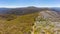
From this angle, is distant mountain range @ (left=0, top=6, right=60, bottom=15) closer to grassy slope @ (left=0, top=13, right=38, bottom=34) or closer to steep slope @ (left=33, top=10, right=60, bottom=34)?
grassy slope @ (left=0, top=13, right=38, bottom=34)

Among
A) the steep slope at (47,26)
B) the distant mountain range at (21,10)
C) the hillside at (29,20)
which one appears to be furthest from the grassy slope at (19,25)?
the steep slope at (47,26)

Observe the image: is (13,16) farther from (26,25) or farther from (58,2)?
(58,2)

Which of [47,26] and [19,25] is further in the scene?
[19,25]

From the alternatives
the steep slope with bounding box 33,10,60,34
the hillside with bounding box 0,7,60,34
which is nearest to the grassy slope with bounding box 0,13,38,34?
the hillside with bounding box 0,7,60,34

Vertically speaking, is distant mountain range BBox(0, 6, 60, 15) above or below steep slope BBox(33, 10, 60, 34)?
above

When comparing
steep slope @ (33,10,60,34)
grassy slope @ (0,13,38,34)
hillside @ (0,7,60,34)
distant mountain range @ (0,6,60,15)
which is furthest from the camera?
distant mountain range @ (0,6,60,15)

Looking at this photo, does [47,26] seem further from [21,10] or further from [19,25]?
[21,10]

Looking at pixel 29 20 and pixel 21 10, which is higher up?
pixel 21 10

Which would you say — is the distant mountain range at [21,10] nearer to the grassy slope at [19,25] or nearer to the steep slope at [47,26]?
the grassy slope at [19,25]

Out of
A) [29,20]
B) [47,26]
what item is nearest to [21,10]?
[29,20]
